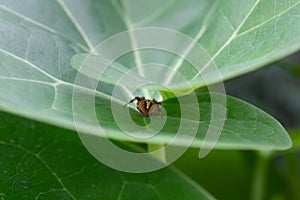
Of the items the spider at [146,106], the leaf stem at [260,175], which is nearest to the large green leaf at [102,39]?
the spider at [146,106]

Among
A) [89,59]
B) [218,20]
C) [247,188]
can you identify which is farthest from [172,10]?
[89,59]

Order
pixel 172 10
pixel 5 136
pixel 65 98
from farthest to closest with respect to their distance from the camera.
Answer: pixel 172 10, pixel 5 136, pixel 65 98

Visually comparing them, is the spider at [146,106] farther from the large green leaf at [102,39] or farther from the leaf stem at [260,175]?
the leaf stem at [260,175]

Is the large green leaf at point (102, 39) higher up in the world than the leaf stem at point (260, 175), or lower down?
lower down

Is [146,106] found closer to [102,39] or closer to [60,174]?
[60,174]

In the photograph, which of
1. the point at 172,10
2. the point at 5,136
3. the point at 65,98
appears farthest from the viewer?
the point at 172,10

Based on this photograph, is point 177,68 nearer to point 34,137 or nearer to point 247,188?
point 34,137

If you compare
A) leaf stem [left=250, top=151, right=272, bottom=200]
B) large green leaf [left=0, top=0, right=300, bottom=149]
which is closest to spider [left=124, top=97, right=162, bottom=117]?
large green leaf [left=0, top=0, right=300, bottom=149]
